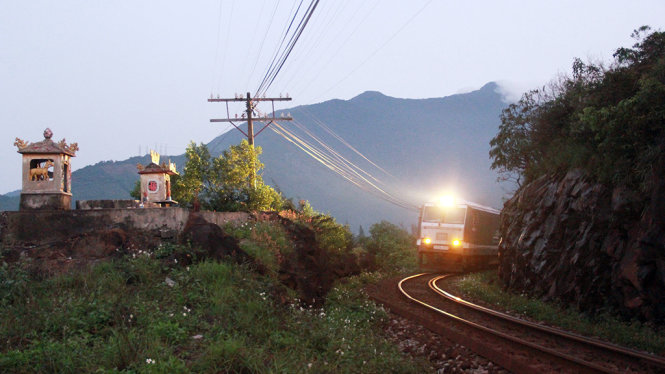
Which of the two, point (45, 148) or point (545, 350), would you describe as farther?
point (45, 148)

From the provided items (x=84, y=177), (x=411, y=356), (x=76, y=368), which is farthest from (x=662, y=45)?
(x=84, y=177)

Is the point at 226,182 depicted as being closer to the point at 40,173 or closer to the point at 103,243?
the point at 40,173

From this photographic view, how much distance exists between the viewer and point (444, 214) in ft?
82.6

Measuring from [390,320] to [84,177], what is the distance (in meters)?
118

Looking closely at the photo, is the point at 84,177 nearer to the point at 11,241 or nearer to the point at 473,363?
the point at 11,241

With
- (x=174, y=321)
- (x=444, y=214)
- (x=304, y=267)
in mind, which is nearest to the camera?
(x=174, y=321)

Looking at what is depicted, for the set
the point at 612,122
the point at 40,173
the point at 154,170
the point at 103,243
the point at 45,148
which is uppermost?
the point at 612,122

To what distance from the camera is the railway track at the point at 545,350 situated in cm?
801

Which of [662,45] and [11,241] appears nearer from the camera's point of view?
[11,241]

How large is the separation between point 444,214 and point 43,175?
59.2ft

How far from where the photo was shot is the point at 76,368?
5.98 metres

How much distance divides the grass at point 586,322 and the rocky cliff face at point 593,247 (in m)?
0.38

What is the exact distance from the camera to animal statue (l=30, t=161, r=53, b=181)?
504 inches

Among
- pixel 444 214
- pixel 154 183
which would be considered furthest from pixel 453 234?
pixel 154 183
